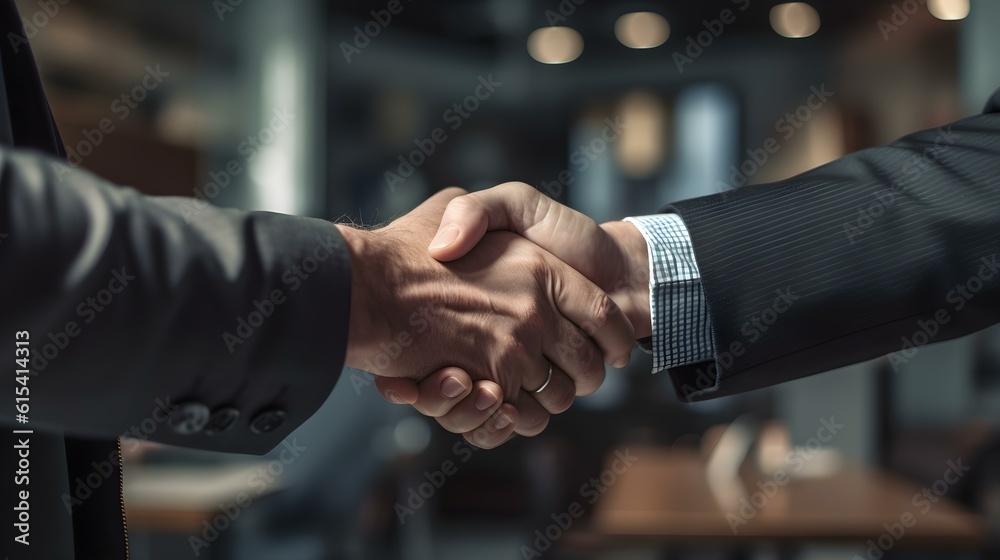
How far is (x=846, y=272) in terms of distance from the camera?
4.13ft

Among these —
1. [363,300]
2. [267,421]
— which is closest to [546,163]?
[363,300]

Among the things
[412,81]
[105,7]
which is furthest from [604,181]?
[105,7]

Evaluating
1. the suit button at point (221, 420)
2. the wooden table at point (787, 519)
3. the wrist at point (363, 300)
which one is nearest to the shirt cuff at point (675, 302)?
the wrist at point (363, 300)

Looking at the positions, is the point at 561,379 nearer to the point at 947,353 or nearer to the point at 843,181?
the point at 843,181

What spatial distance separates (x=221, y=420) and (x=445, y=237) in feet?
1.76

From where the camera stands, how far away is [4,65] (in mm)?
886

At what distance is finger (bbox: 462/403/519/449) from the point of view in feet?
4.42

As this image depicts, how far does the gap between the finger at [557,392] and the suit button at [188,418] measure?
698 millimetres

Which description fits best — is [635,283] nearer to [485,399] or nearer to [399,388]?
[485,399]

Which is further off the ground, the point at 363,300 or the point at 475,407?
the point at 363,300

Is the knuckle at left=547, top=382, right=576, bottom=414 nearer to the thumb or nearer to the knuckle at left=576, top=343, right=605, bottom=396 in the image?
the knuckle at left=576, top=343, right=605, bottom=396

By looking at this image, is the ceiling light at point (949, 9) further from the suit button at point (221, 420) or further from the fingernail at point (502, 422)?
the suit button at point (221, 420)

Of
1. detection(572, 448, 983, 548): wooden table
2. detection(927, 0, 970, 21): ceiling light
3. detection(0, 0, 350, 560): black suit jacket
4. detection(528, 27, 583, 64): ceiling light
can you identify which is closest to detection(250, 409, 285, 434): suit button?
detection(0, 0, 350, 560): black suit jacket

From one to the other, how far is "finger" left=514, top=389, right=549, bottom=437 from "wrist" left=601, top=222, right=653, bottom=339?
0.70ft
